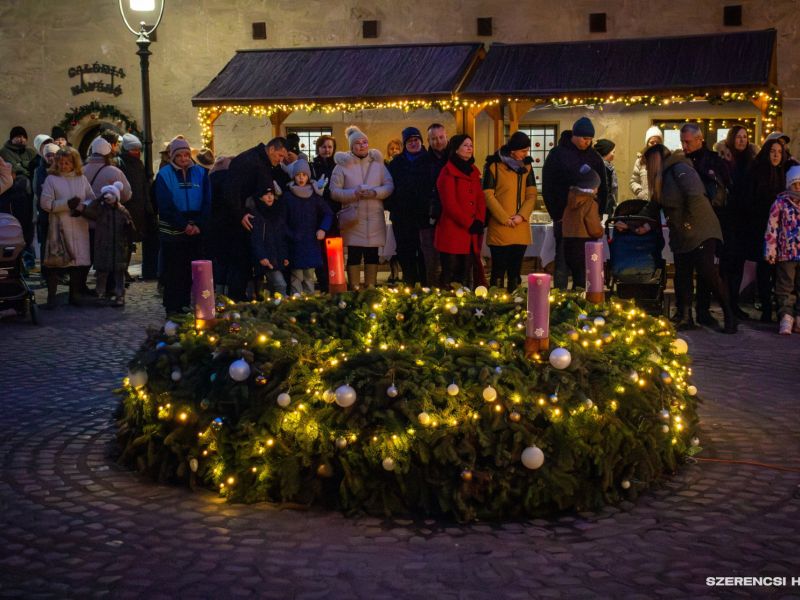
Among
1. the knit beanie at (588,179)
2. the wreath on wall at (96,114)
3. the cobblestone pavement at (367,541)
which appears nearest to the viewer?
the cobblestone pavement at (367,541)

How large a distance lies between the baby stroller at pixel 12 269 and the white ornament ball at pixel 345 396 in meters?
7.48

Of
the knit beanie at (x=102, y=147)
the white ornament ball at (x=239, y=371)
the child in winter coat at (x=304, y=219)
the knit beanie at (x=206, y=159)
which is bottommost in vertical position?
the white ornament ball at (x=239, y=371)

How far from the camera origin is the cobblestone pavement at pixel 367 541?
4.82 meters

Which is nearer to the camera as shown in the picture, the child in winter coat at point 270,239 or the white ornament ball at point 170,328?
the white ornament ball at point 170,328

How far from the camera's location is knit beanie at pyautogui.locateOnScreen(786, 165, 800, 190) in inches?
451

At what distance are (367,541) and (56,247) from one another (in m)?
9.33

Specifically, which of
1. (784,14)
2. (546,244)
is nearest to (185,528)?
(546,244)

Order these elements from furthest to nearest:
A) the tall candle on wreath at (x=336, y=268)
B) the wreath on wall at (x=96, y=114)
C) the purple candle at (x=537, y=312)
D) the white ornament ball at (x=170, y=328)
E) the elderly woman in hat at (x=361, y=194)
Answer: the wreath on wall at (x=96, y=114) < the elderly woman in hat at (x=361, y=194) < the tall candle on wreath at (x=336, y=268) < the white ornament ball at (x=170, y=328) < the purple candle at (x=537, y=312)

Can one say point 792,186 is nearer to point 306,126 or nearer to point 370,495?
point 370,495

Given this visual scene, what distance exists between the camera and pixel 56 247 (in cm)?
1377

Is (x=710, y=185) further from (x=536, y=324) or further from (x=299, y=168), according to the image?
(x=536, y=324)

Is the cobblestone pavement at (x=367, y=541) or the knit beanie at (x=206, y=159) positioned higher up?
the knit beanie at (x=206, y=159)

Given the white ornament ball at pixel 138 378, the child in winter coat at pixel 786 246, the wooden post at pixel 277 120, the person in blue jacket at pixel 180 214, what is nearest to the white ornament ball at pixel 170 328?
the white ornament ball at pixel 138 378

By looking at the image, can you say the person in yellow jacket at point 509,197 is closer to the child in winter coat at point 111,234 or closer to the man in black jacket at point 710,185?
the man in black jacket at point 710,185
